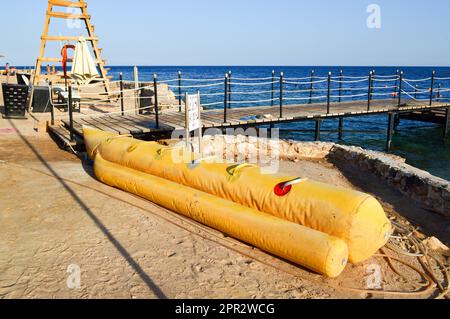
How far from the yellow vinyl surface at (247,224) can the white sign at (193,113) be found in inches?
45.4

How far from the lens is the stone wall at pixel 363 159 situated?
7.28 m

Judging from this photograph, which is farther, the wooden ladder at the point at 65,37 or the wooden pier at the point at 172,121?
the wooden ladder at the point at 65,37

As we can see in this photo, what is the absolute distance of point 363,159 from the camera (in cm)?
987

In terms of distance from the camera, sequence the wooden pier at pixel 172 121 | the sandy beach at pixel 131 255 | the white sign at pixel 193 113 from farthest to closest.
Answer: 1. the wooden pier at pixel 172 121
2. the white sign at pixel 193 113
3. the sandy beach at pixel 131 255

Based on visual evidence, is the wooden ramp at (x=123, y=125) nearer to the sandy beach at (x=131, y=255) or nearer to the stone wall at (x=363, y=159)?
the stone wall at (x=363, y=159)

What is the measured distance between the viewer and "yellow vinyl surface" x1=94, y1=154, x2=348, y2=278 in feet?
13.3

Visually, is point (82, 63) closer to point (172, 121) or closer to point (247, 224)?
point (172, 121)

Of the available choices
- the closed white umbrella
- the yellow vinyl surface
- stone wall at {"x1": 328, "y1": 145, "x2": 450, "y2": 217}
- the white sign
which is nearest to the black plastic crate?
the closed white umbrella

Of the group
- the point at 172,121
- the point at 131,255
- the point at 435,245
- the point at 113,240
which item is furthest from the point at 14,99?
the point at 435,245

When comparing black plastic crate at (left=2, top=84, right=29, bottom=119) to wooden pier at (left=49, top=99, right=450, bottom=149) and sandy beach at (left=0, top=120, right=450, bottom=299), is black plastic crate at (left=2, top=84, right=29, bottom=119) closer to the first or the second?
wooden pier at (left=49, top=99, right=450, bottom=149)

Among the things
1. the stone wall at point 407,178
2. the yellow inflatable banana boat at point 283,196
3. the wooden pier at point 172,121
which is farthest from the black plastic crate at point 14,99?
the stone wall at point 407,178

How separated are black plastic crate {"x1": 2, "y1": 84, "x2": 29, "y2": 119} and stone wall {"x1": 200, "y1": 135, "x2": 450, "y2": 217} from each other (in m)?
7.19
